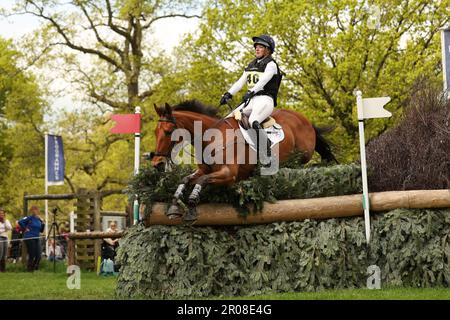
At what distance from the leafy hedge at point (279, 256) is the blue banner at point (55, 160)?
46.6 feet

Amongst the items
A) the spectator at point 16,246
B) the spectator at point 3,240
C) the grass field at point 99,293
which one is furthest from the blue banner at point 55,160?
the grass field at point 99,293

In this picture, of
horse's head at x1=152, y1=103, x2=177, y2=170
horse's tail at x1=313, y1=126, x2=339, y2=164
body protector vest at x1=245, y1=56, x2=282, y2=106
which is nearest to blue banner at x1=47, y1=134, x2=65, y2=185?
horse's tail at x1=313, y1=126, x2=339, y2=164

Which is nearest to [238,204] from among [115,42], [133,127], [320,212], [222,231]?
[222,231]

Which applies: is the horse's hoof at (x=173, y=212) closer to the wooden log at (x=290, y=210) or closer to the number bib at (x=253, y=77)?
the wooden log at (x=290, y=210)

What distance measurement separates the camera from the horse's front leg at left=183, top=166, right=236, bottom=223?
9.70 metres

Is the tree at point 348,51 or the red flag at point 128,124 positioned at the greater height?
the tree at point 348,51

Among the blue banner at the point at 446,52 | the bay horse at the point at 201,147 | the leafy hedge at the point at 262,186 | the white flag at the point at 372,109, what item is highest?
the blue banner at the point at 446,52

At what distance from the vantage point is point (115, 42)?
3369 cm

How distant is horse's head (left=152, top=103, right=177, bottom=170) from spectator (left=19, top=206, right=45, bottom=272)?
28.3 feet

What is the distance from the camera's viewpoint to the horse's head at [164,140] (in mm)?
9721

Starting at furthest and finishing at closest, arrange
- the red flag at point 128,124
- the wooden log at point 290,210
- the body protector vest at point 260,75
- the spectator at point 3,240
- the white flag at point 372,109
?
the spectator at point 3,240, the red flag at point 128,124, the body protector vest at point 260,75, the wooden log at point 290,210, the white flag at point 372,109

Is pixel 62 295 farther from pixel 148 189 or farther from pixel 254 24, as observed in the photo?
pixel 254 24

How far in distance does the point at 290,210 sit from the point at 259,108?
4.97 feet

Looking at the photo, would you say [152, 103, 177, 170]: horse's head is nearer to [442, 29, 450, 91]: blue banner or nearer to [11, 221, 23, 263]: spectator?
[442, 29, 450, 91]: blue banner
